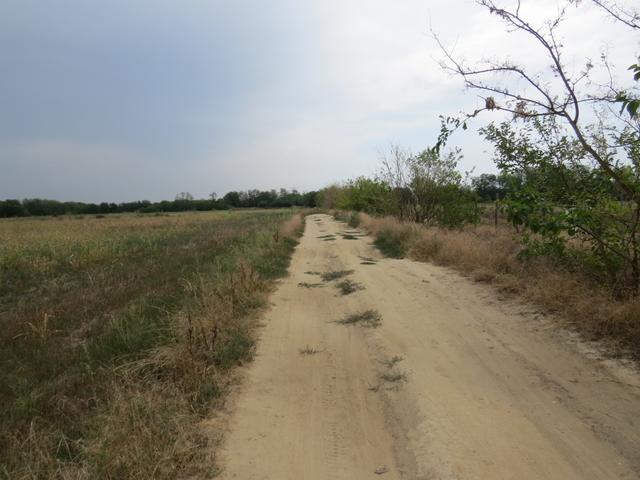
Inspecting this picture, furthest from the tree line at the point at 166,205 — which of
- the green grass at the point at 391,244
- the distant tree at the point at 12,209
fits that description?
the green grass at the point at 391,244

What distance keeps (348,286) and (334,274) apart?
1701mm

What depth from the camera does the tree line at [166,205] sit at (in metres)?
89.3

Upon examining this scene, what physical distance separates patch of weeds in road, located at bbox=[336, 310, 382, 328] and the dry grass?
238 centimetres

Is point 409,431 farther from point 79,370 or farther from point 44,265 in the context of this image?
point 44,265

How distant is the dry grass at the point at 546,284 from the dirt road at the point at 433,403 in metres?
0.34

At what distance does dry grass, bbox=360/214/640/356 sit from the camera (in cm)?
498

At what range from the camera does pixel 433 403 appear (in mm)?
3973

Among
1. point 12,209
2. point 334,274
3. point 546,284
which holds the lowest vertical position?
point 334,274

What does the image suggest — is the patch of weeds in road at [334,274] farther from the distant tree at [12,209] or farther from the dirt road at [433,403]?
the distant tree at [12,209]

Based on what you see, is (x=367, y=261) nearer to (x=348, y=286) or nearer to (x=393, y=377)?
(x=348, y=286)

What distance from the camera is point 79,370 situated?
189 inches

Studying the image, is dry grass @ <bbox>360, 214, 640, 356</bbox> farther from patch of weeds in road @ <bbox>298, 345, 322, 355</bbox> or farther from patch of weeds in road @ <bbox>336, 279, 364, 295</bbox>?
patch of weeds in road @ <bbox>298, 345, 322, 355</bbox>

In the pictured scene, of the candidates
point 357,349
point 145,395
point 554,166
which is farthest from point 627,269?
point 145,395

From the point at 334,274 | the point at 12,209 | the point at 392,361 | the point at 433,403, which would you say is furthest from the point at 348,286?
the point at 12,209
